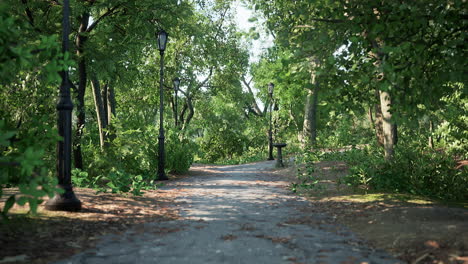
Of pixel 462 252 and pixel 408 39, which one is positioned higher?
pixel 408 39

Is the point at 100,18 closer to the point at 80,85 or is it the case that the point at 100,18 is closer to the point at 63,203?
the point at 80,85

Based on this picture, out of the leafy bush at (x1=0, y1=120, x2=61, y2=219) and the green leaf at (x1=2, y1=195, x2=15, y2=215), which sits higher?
the leafy bush at (x1=0, y1=120, x2=61, y2=219)

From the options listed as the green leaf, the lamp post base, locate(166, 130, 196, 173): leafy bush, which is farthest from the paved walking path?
locate(166, 130, 196, 173): leafy bush

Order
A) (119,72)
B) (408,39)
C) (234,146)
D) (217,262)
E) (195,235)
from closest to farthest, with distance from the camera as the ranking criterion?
1. (217,262)
2. (195,235)
3. (408,39)
4. (119,72)
5. (234,146)

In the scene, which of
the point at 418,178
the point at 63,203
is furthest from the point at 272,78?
the point at 63,203

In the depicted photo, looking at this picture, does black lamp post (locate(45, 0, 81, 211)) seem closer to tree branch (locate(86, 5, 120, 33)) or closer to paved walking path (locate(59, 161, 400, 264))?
paved walking path (locate(59, 161, 400, 264))

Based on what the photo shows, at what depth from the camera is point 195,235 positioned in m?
5.56

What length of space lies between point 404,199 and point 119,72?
959 cm

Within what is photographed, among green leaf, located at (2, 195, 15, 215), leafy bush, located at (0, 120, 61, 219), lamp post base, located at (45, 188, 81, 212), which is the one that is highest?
leafy bush, located at (0, 120, 61, 219)

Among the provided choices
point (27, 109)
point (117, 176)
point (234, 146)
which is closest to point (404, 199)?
point (117, 176)

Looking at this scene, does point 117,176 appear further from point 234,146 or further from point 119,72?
point 234,146

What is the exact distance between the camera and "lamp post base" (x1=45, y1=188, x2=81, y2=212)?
643 centimetres

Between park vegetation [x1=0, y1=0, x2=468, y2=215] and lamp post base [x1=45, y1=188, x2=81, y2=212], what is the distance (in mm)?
666

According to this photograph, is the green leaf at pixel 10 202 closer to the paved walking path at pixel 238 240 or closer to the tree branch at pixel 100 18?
the paved walking path at pixel 238 240
